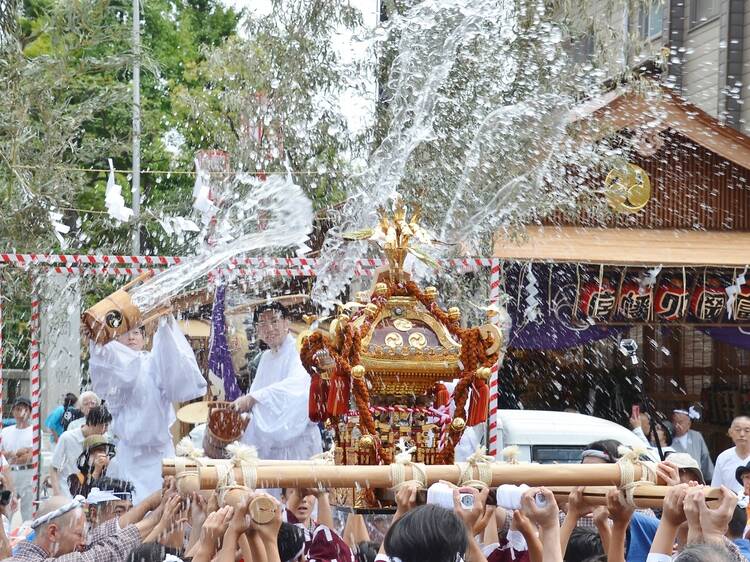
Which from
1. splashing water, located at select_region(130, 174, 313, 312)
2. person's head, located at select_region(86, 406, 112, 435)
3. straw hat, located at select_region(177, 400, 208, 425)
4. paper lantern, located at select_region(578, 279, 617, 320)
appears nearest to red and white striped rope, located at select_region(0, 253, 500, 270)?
splashing water, located at select_region(130, 174, 313, 312)

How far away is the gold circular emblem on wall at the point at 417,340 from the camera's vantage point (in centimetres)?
468

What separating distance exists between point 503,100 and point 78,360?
457 cm

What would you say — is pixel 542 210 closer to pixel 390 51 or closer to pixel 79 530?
pixel 390 51

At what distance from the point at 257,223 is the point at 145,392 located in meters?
3.33

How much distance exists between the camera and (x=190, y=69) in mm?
18547

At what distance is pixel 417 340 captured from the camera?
185 inches

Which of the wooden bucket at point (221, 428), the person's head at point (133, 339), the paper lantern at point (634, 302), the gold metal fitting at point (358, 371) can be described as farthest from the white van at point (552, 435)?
the gold metal fitting at point (358, 371)

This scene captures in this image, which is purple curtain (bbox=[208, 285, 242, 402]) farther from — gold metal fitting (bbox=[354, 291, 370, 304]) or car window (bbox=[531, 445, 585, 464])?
car window (bbox=[531, 445, 585, 464])

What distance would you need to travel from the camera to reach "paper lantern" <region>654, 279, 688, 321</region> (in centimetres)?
927

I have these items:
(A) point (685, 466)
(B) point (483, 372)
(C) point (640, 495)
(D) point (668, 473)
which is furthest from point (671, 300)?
(C) point (640, 495)

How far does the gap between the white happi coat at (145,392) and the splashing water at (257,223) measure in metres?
0.66

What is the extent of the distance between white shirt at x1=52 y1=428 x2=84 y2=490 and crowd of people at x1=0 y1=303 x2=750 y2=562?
15 centimetres

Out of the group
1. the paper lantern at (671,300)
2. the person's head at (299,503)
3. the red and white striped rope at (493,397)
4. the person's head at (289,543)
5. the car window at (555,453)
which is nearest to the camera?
the person's head at (289,543)

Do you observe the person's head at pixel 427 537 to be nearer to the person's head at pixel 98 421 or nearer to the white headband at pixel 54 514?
the white headband at pixel 54 514
